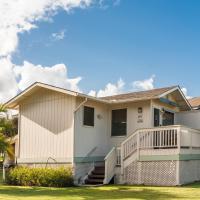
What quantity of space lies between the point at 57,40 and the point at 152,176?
8963 mm

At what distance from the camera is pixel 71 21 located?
21.2 meters

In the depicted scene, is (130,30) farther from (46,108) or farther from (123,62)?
(46,108)

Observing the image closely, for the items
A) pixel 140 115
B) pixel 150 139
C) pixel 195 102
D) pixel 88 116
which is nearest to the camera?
pixel 150 139

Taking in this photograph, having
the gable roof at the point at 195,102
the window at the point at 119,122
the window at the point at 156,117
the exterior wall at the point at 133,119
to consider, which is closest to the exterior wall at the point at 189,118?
the window at the point at 156,117

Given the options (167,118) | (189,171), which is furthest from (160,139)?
(167,118)

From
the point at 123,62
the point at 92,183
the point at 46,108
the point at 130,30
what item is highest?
the point at 130,30

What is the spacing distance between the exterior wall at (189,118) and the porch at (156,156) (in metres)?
3.48

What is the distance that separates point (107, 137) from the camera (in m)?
22.3

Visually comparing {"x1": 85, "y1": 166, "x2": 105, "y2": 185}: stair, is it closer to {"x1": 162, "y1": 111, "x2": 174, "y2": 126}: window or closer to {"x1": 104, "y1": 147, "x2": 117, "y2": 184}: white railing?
{"x1": 104, "y1": 147, "x2": 117, "y2": 184}: white railing

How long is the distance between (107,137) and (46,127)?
336 cm

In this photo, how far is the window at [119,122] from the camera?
72.4 ft

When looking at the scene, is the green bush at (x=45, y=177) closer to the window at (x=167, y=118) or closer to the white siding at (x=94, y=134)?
the white siding at (x=94, y=134)

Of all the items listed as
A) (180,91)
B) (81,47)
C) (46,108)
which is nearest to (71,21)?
(81,47)

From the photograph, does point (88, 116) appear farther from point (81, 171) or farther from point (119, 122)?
point (81, 171)
